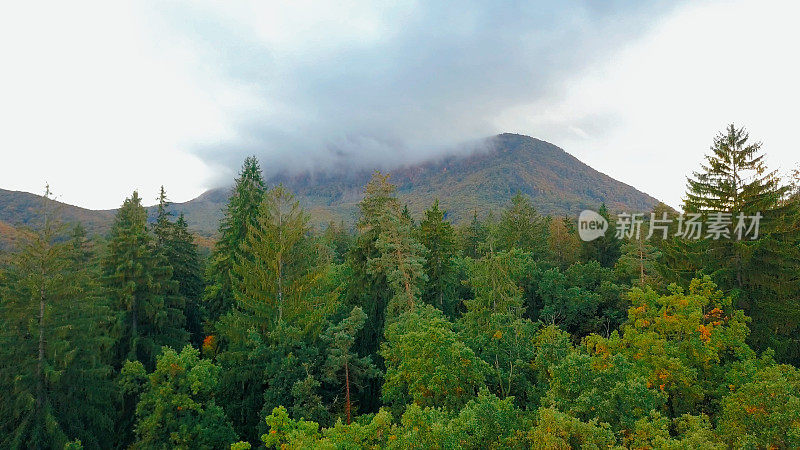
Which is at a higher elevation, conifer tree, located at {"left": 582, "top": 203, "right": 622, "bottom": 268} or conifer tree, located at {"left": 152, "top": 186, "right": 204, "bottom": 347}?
conifer tree, located at {"left": 582, "top": 203, "right": 622, "bottom": 268}

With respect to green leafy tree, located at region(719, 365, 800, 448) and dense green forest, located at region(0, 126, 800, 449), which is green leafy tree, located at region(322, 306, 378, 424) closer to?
dense green forest, located at region(0, 126, 800, 449)

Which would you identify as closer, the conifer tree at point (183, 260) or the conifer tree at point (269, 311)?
the conifer tree at point (269, 311)

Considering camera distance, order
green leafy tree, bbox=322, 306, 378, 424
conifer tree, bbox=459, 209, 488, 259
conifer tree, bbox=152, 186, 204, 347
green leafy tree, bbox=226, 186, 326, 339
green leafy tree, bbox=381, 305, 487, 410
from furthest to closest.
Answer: conifer tree, bbox=459, 209, 488, 259 → conifer tree, bbox=152, 186, 204, 347 → green leafy tree, bbox=226, 186, 326, 339 → green leafy tree, bbox=322, 306, 378, 424 → green leafy tree, bbox=381, 305, 487, 410

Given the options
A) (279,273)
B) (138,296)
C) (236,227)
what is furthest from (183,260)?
(279,273)

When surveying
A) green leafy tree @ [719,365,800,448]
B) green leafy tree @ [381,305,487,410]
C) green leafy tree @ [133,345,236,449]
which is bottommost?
green leafy tree @ [133,345,236,449]

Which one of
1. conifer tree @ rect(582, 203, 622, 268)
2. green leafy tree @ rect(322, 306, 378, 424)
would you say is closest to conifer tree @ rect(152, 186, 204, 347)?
green leafy tree @ rect(322, 306, 378, 424)

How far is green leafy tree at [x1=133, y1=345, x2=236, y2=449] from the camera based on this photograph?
15.0 m

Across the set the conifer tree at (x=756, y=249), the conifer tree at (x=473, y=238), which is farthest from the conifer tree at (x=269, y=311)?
the conifer tree at (x=473, y=238)

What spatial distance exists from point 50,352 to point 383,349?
15.8 metres

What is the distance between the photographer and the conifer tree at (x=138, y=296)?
76.4ft

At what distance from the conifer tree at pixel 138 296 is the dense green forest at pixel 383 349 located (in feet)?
0.37

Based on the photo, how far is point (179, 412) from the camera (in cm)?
1551

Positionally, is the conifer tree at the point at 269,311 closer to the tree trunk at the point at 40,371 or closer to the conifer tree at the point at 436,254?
the tree trunk at the point at 40,371

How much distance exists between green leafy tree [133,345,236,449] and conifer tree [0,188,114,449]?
5.01 meters
